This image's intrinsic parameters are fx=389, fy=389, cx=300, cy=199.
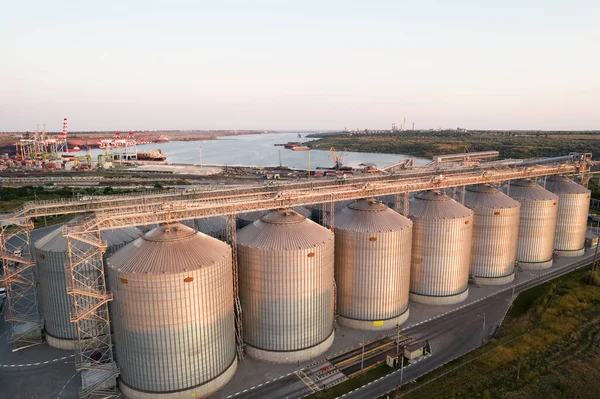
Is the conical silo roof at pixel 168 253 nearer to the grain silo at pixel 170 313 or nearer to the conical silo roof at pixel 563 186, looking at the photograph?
the grain silo at pixel 170 313

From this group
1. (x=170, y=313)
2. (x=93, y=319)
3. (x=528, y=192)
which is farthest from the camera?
(x=528, y=192)

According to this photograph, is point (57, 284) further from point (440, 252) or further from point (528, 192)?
point (528, 192)

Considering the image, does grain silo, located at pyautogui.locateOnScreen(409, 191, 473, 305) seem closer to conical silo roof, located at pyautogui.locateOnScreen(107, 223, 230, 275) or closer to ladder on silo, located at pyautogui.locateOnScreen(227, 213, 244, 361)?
ladder on silo, located at pyautogui.locateOnScreen(227, 213, 244, 361)

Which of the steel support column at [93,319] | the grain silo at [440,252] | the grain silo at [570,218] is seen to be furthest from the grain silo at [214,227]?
the grain silo at [570,218]

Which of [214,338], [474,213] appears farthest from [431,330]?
[214,338]

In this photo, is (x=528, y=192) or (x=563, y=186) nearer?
(x=528, y=192)

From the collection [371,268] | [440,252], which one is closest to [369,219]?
[371,268]

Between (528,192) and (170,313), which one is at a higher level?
(528,192)
